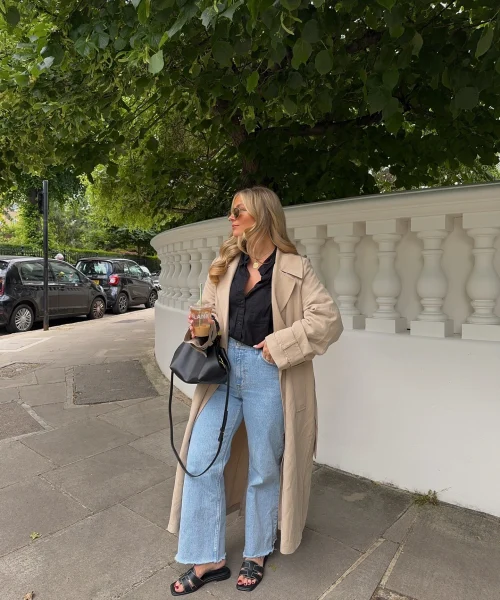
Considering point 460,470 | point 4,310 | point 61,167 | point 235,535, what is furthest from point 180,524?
point 4,310

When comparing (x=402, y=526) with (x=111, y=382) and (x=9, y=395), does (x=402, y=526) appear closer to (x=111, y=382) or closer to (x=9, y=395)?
(x=111, y=382)

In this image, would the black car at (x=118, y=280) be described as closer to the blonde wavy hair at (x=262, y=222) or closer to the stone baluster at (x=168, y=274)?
the stone baluster at (x=168, y=274)

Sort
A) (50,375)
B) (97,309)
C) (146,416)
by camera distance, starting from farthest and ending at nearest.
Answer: (97,309), (50,375), (146,416)

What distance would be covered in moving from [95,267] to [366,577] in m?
13.7

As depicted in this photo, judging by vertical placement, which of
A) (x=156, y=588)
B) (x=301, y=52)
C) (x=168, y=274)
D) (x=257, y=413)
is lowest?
(x=156, y=588)

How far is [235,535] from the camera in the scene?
7.89ft

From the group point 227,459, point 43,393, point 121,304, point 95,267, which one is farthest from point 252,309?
point 95,267

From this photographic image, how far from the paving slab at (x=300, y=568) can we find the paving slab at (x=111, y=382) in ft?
8.99

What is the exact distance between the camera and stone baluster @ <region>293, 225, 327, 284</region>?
3176 millimetres

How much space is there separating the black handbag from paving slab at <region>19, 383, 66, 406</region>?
315 centimetres

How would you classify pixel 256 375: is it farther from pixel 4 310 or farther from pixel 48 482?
pixel 4 310

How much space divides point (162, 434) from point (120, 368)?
252 centimetres

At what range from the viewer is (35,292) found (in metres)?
10.4

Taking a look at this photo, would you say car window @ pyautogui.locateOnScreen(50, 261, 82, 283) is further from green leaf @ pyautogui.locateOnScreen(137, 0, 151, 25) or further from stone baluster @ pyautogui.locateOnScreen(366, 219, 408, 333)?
green leaf @ pyautogui.locateOnScreen(137, 0, 151, 25)
